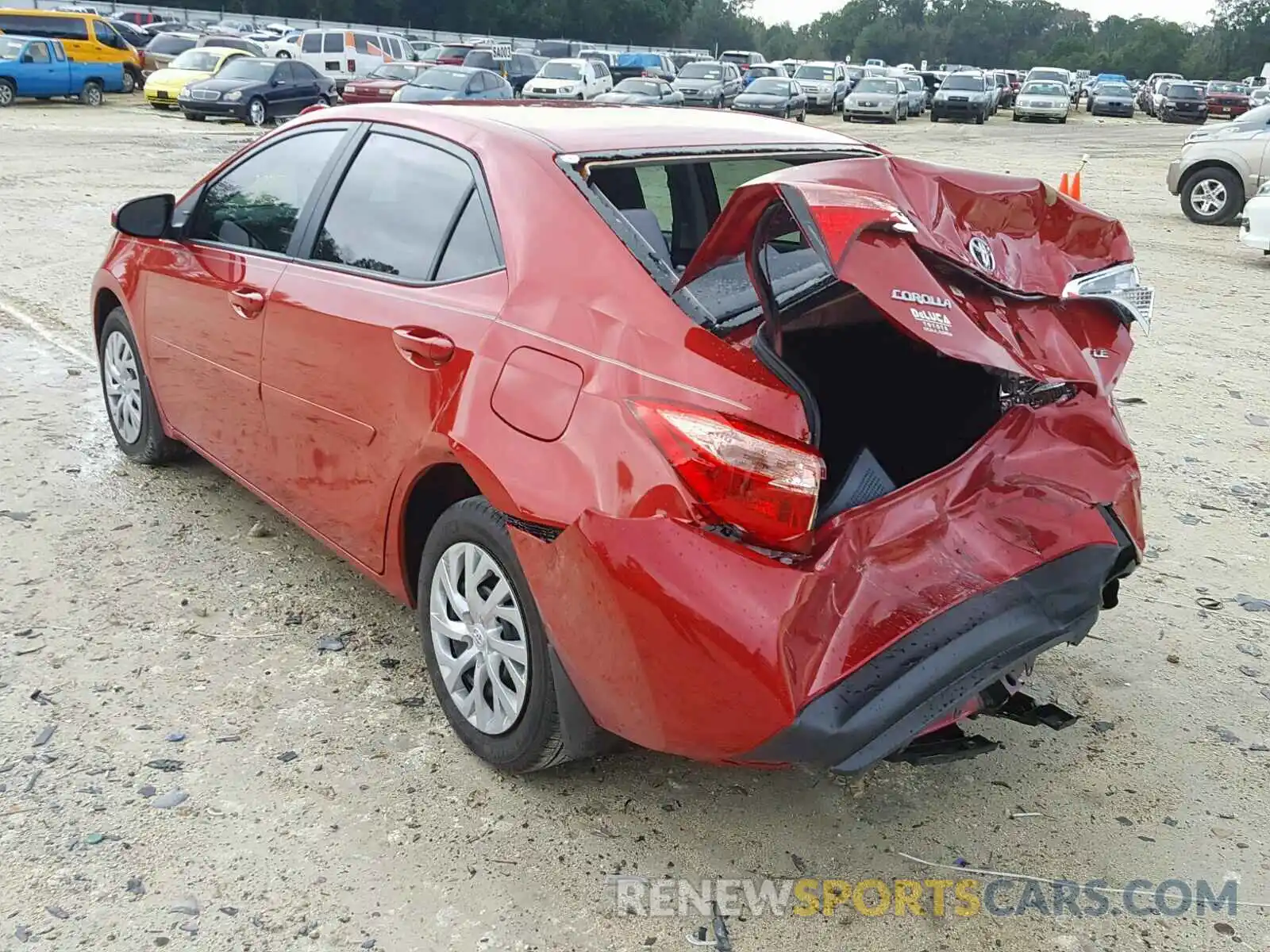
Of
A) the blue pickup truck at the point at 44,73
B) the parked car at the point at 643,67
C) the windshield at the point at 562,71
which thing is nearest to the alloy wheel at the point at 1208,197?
the windshield at the point at 562,71

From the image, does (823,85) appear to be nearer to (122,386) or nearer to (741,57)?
(741,57)

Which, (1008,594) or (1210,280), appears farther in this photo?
(1210,280)

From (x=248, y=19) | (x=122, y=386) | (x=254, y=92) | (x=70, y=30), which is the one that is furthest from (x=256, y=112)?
(x=248, y=19)

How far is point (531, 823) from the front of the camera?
296cm

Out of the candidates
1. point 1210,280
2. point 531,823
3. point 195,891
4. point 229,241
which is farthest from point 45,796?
point 1210,280

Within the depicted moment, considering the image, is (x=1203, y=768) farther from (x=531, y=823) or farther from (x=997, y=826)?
(x=531, y=823)

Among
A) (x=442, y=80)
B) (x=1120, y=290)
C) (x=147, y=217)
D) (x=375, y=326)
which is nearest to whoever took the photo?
(x=1120, y=290)

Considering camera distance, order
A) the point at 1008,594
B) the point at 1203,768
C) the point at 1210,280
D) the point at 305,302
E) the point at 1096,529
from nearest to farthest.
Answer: the point at 1008,594 < the point at 1096,529 < the point at 1203,768 < the point at 305,302 < the point at 1210,280

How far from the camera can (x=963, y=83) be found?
38750 mm

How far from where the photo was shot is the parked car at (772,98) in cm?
3098

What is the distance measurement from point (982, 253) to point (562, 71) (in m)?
30.5

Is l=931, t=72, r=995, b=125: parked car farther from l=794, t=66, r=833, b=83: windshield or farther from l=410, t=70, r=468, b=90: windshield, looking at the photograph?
l=410, t=70, r=468, b=90: windshield

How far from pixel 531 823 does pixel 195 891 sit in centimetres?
82

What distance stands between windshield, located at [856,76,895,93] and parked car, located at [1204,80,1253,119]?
69.7ft
